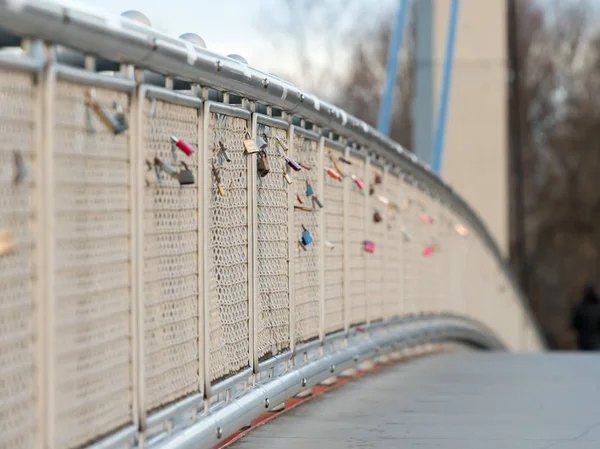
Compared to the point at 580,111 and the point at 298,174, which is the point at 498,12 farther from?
the point at 580,111

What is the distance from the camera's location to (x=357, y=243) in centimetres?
803

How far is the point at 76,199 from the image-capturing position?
349cm

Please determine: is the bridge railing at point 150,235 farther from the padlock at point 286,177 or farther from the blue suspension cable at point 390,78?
the blue suspension cable at point 390,78

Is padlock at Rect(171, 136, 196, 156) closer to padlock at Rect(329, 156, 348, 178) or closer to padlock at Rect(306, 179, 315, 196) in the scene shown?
padlock at Rect(306, 179, 315, 196)

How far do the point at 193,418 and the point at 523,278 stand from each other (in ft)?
102

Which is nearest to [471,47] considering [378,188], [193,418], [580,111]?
[378,188]

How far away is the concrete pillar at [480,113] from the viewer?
2127cm

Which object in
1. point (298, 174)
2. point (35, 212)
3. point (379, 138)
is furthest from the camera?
point (379, 138)

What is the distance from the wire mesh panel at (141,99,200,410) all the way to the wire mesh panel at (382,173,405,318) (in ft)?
15.3

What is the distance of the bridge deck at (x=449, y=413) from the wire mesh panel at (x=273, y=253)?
1.22 feet

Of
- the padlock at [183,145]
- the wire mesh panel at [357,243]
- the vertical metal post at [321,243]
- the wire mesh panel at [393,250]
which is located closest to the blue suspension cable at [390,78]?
the wire mesh panel at [393,250]

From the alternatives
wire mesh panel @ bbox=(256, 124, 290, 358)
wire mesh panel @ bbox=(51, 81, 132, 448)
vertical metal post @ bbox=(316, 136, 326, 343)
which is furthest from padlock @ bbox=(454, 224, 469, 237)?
wire mesh panel @ bbox=(51, 81, 132, 448)

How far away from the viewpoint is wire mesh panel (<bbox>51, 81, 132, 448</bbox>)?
11.2ft

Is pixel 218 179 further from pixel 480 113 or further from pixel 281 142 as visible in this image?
pixel 480 113
